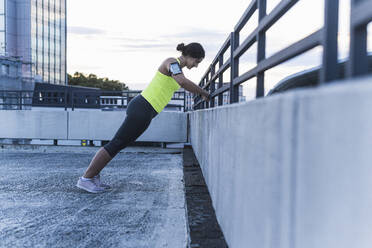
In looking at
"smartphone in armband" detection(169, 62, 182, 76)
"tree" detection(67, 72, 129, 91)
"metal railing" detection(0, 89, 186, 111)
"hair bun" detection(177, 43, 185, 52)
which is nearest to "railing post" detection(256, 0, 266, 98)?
"smartphone in armband" detection(169, 62, 182, 76)

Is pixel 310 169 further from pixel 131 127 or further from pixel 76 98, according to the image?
pixel 76 98

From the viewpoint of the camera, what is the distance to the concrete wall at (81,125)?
11.9m

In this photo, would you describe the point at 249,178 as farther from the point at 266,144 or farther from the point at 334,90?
the point at 334,90

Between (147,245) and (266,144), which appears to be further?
(147,245)

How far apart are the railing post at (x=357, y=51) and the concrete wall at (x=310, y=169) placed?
10 centimetres

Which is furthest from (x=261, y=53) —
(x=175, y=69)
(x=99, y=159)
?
(x=99, y=159)

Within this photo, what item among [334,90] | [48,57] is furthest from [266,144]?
[48,57]

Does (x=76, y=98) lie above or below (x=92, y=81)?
below

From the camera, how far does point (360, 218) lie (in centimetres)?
97

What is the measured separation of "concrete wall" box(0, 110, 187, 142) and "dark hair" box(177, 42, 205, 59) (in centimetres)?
693

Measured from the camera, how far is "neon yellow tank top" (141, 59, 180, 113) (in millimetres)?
4844

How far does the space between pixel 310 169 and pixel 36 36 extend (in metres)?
67.0

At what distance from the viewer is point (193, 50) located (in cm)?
489

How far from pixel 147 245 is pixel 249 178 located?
4.21ft
